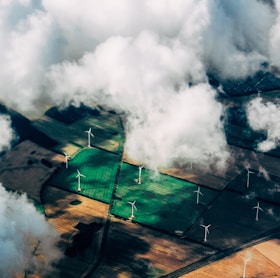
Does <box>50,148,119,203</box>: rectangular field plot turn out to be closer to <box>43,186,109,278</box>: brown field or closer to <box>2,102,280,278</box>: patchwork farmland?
<box>2,102,280,278</box>: patchwork farmland

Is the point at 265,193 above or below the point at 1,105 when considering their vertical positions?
below

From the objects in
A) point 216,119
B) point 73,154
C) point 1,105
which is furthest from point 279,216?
point 1,105

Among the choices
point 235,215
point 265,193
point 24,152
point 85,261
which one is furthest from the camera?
point 24,152

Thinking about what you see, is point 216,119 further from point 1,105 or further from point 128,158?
point 1,105

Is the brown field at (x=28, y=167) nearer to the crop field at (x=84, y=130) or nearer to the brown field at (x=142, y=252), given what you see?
the crop field at (x=84, y=130)

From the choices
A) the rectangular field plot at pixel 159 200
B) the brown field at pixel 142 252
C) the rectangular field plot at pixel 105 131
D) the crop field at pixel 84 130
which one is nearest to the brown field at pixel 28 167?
the crop field at pixel 84 130

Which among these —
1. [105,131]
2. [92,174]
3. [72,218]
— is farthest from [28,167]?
[105,131]

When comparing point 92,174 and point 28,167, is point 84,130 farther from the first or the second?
point 28,167
